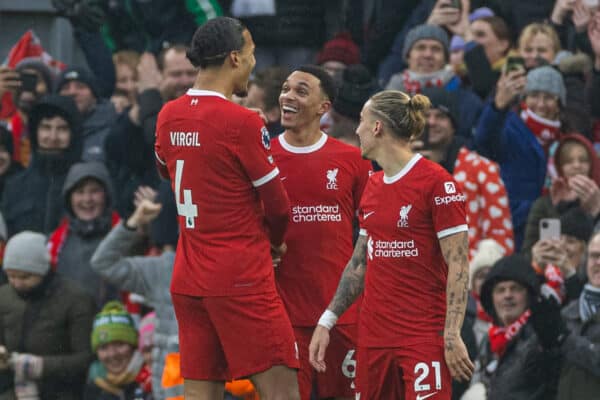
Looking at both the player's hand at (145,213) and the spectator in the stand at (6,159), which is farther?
the spectator in the stand at (6,159)

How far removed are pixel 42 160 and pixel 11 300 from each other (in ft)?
6.42

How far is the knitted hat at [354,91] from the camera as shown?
11.6 meters

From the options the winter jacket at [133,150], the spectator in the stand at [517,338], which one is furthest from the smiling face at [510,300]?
the winter jacket at [133,150]

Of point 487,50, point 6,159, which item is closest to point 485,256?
point 487,50

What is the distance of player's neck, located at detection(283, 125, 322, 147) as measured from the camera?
9375 mm

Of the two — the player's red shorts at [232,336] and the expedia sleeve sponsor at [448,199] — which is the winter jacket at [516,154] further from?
the player's red shorts at [232,336]

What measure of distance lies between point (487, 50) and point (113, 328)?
165 inches

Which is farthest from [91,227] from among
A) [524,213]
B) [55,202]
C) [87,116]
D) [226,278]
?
[226,278]

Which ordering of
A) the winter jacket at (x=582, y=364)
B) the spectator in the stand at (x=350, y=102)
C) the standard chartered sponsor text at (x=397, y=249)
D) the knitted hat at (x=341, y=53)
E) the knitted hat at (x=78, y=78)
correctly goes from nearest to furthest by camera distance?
the standard chartered sponsor text at (x=397, y=249) → the winter jacket at (x=582, y=364) → the spectator in the stand at (x=350, y=102) → the knitted hat at (x=341, y=53) → the knitted hat at (x=78, y=78)

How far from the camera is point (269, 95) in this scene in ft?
38.8

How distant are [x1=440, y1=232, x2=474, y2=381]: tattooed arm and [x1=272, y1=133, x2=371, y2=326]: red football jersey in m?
1.13

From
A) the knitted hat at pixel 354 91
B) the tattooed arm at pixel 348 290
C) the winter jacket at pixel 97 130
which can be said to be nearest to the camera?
the tattooed arm at pixel 348 290

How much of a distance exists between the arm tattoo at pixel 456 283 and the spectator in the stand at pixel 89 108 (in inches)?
247

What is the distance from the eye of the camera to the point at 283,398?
8297 mm
